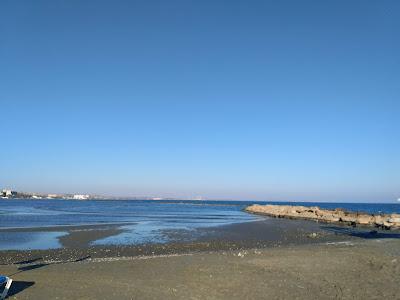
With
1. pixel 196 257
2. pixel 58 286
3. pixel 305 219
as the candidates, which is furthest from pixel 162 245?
pixel 305 219

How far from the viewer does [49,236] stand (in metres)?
29.8

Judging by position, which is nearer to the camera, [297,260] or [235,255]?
[297,260]

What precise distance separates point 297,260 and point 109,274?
7.80 meters

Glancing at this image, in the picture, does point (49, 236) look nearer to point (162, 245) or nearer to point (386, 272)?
point (162, 245)

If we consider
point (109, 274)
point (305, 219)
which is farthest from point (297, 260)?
point (305, 219)

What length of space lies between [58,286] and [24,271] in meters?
3.20

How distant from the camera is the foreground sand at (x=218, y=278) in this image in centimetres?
1109

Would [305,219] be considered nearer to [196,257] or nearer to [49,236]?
[49,236]

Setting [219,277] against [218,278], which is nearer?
[218,278]

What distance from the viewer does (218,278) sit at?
1302 cm

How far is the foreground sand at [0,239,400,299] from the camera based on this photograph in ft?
36.4

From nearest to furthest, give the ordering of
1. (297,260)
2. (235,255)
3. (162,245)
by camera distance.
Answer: (297,260) < (235,255) < (162,245)

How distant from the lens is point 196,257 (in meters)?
17.7

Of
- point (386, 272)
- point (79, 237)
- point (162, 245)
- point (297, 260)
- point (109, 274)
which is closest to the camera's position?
point (109, 274)
